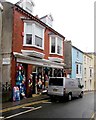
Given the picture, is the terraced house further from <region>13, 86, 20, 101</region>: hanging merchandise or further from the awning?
<region>13, 86, 20, 101</region>: hanging merchandise

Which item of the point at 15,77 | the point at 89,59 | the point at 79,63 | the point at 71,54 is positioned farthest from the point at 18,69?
the point at 89,59

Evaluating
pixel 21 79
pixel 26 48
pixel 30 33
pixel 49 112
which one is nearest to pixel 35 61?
pixel 26 48

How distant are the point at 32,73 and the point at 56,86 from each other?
145 inches

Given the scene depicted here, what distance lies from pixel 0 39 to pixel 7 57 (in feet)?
5.57

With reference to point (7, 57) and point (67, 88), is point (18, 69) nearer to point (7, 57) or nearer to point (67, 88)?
point (7, 57)

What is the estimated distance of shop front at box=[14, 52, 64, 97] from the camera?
23.1 m

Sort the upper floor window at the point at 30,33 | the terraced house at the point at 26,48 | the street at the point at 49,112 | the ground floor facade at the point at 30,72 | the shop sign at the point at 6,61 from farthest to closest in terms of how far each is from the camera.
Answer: the upper floor window at the point at 30,33 < the ground floor facade at the point at 30,72 < the terraced house at the point at 26,48 < the shop sign at the point at 6,61 < the street at the point at 49,112

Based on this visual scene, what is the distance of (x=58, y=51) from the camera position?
32.8 m

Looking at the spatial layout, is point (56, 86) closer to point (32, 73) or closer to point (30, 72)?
point (30, 72)

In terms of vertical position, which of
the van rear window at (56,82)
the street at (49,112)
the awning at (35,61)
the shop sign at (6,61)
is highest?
the awning at (35,61)

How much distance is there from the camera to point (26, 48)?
24484 millimetres

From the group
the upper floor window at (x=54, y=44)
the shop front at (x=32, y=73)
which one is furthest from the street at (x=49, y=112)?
the upper floor window at (x=54, y=44)

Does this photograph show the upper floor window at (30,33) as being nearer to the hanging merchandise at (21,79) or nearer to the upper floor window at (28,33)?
the upper floor window at (28,33)

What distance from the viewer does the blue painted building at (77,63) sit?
A: 149 feet
